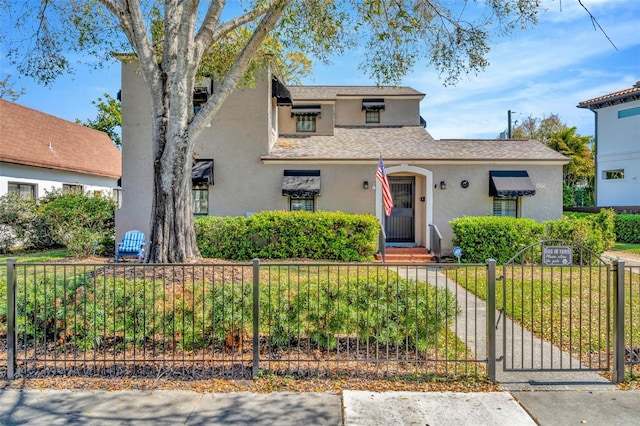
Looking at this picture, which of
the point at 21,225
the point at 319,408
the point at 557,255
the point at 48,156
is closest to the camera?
the point at 319,408

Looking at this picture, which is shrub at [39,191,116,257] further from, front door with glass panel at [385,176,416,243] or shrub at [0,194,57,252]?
front door with glass panel at [385,176,416,243]

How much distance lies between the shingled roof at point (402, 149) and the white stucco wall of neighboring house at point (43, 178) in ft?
29.2

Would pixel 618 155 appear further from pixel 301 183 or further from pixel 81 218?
pixel 81 218

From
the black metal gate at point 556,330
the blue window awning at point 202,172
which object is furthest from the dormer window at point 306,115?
the black metal gate at point 556,330

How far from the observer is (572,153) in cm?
2816

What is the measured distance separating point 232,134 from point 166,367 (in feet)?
33.7

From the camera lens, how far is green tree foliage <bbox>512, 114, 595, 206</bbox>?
28.0 m

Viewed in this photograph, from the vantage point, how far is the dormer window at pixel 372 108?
17.2 m

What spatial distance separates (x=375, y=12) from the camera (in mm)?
6898

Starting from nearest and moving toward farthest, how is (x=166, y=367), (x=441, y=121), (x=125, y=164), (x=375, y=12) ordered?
1. (x=166, y=367)
2. (x=375, y=12)
3. (x=125, y=164)
4. (x=441, y=121)

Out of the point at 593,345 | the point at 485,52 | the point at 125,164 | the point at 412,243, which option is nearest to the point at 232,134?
the point at 125,164

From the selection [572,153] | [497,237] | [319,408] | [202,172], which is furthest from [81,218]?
[572,153]

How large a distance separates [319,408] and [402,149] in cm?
1178

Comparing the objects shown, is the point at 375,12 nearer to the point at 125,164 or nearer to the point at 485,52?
the point at 485,52
